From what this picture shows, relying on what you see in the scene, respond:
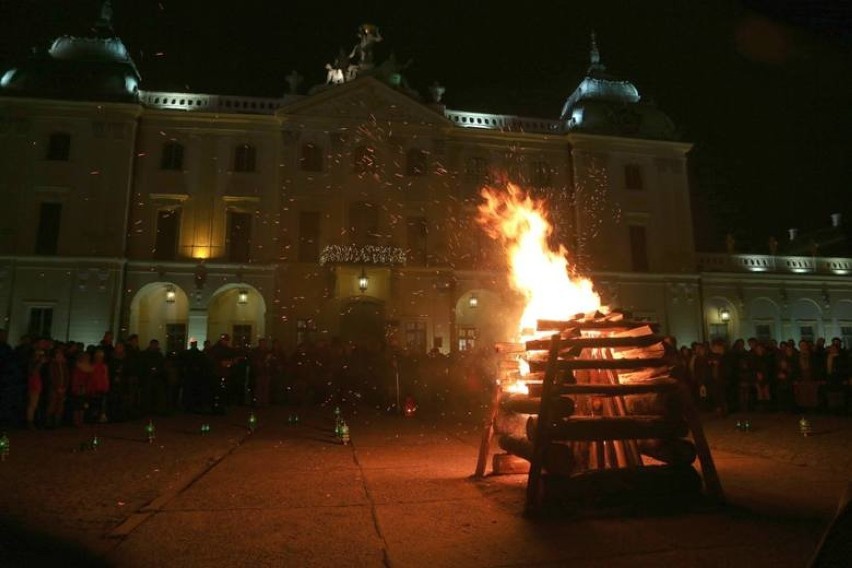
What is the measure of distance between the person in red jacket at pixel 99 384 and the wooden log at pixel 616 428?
11011 mm

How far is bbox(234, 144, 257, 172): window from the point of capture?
27414mm

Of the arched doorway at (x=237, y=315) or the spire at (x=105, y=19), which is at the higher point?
the spire at (x=105, y=19)

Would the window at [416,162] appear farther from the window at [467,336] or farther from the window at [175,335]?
the window at [175,335]

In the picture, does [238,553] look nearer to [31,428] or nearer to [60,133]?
[31,428]

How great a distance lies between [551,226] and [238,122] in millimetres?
17014

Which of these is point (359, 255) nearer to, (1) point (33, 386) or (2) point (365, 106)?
(2) point (365, 106)

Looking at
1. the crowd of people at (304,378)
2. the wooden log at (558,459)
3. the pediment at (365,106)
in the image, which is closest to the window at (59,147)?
the pediment at (365,106)

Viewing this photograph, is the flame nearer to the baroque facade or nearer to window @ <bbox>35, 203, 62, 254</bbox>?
the baroque facade

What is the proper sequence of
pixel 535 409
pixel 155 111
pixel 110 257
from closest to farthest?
pixel 535 409 < pixel 110 257 < pixel 155 111

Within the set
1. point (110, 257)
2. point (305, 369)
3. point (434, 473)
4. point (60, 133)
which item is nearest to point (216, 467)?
point (434, 473)

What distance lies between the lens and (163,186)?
26.7 m

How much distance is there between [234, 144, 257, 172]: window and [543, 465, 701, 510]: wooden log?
25.5 meters

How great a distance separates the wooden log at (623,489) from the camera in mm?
5145

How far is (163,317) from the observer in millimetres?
27031
